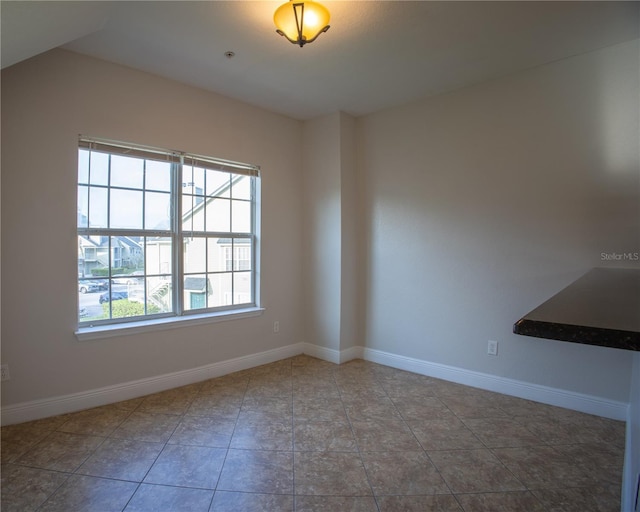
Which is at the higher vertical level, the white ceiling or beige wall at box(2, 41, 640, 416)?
the white ceiling

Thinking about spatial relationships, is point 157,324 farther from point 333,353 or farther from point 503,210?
point 503,210

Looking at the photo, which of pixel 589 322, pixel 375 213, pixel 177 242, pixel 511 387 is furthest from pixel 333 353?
pixel 589 322

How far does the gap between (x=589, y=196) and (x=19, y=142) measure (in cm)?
400

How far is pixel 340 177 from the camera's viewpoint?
379 centimetres

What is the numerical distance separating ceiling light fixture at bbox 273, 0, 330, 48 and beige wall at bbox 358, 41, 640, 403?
1.80m

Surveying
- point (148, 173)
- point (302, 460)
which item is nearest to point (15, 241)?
point (148, 173)

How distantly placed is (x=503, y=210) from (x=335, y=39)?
6.21 ft

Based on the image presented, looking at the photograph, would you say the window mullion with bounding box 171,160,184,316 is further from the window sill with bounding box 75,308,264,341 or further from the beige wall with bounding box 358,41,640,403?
the beige wall with bounding box 358,41,640,403

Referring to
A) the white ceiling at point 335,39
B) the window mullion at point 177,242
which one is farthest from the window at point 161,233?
the white ceiling at point 335,39

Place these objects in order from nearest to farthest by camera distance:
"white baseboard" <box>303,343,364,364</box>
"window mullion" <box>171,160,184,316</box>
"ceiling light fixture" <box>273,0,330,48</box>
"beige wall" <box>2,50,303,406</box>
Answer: "ceiling light fixture" <box>273,0,330,48</box> < "beige wall" <box>2,50,303,406</box> < "window mullion" <box>171,160,184,316</box> < "white baseboard" <box>303,343,364,364</box>

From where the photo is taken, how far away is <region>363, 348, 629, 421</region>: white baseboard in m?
2.59

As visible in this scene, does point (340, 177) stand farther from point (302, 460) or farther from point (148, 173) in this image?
point (302, 460)

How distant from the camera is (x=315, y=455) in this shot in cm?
213

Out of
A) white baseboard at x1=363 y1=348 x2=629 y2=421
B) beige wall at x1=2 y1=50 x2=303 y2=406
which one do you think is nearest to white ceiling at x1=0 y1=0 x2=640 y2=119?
beige wall at x1=2 y1=50 x2=303 y2=406
